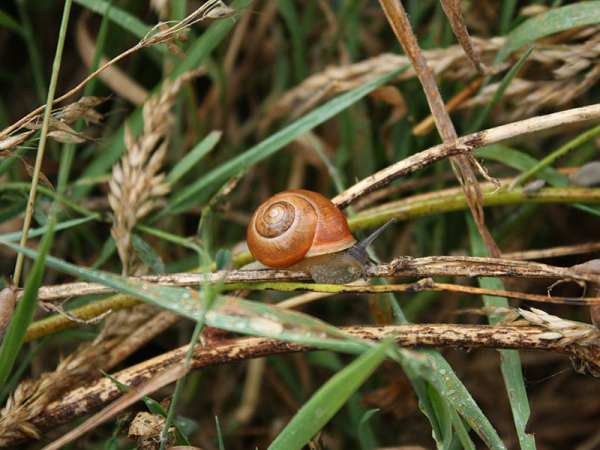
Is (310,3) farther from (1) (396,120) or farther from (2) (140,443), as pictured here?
(2) (140,443)

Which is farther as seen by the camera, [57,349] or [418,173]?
[57,349]

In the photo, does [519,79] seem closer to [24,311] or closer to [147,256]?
[147,256]

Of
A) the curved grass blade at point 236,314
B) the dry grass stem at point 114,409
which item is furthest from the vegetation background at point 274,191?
the dry grass stem at point 114,409

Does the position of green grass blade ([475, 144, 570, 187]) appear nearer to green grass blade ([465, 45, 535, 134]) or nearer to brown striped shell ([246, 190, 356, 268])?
green grass blade ([465, 45, 535, 134])

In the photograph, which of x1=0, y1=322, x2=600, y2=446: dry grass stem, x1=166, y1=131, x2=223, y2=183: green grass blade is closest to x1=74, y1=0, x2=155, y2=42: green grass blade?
x1=166, y1=131, x2=223, y2=183: green grass blade

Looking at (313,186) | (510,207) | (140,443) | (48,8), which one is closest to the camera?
(140,443)

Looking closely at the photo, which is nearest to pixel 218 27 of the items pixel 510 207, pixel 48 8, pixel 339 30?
pixel 339 30

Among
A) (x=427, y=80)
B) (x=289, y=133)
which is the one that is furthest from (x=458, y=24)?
(x=289, y=133)
